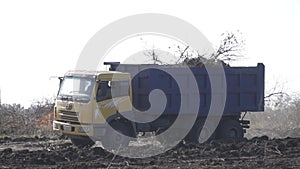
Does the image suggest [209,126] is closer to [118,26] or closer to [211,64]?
[211,64]

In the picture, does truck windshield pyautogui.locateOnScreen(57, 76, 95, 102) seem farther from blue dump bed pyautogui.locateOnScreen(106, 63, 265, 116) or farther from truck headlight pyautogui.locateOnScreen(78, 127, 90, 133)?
blue dump bed pyautogui.locateOnScreen(106, 63, 265, 116)

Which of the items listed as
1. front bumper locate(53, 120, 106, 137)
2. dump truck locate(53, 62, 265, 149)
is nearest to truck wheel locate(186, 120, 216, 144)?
dump truck locate(53, 62, 265, 149)

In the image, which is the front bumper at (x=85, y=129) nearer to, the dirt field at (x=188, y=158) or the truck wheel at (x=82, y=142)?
the dirt field at (x=188, y=158)

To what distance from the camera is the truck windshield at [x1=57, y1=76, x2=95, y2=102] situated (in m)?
19.3

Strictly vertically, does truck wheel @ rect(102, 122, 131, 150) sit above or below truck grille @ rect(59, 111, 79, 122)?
below

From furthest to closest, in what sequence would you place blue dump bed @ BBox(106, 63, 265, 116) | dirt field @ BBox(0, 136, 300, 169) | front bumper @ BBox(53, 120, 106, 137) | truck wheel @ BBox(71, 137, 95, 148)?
blue dump bed @ BBox(106, 63, 265, 116)
truck wheel @ BBox(71, 137, 95, 148)
front bumper @ BBox(53, 120, 106, 137)
dirt field @ BBox(0, 136, 300, 169)

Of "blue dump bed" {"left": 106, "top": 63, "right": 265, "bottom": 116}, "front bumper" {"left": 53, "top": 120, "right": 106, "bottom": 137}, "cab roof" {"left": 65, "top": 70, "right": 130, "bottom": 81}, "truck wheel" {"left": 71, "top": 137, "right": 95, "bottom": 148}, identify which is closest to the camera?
"front bumper" {"left": 53, "top": 120, "right": 106, "bottom": 137}

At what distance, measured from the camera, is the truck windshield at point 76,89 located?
63.3ft

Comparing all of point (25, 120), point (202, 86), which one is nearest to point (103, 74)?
point (202, 86)

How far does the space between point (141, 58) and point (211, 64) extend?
2997 millimetres

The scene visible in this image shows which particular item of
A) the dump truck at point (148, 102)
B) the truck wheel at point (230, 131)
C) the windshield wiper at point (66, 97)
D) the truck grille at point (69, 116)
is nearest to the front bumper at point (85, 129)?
the dump truck at point (148, 102)

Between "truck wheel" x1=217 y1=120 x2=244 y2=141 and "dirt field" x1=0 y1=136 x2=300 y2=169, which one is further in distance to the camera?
"truck wheel" x1=217 y1=120 x2=244 y2=141

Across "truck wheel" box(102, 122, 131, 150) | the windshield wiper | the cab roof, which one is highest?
the cab roof

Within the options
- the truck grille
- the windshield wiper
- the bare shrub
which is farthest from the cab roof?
the bare shrub
